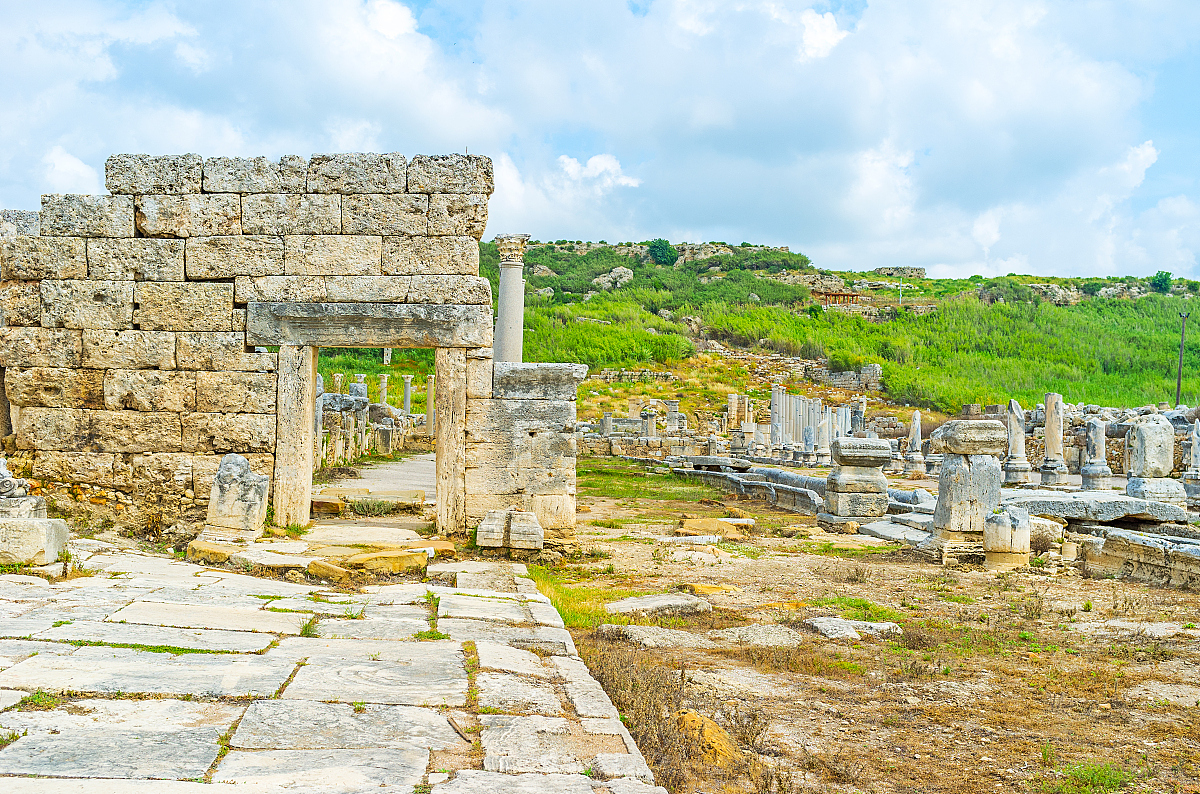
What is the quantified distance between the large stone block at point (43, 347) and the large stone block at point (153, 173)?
1.66m

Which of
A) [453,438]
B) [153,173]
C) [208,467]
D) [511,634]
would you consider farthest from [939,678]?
[153,173]

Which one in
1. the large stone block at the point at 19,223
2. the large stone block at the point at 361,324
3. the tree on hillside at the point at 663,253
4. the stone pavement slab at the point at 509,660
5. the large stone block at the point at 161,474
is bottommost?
the stone pavement slab at the point at 509,660

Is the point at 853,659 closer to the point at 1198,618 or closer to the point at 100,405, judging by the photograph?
the point at 1198,618

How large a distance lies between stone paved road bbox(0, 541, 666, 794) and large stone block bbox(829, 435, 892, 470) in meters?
9.19

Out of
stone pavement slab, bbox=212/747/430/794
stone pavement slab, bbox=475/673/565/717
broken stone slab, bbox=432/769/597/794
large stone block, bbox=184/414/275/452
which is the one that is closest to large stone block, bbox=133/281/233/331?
large stone block, bbox=184/414/275/452

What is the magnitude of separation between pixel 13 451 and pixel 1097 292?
98561 mm

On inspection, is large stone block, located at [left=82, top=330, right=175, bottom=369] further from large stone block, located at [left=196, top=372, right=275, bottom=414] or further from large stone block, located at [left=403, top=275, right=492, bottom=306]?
large stone block, located at [left=403, top=275, right=492, bottom=306]

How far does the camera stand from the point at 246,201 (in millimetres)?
9188

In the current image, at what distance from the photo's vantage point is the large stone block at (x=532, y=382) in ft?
30.6

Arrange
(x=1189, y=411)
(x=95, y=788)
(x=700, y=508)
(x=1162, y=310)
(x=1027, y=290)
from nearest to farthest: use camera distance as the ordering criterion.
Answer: (x=95, y=788) < (x=700, y=508) < (x=1189, y=411) < (x=1162, y=310) < (x=1027, y=290)

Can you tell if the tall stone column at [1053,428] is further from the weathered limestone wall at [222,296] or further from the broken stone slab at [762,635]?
the weathered limestone wall at [222,296]

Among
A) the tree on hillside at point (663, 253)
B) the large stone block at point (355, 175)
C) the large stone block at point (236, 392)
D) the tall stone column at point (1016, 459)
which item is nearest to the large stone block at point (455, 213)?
the large stone block at point (355, 175)

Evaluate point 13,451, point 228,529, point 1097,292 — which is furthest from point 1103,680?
point 1097,292

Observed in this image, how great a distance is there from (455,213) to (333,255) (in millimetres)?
1373
